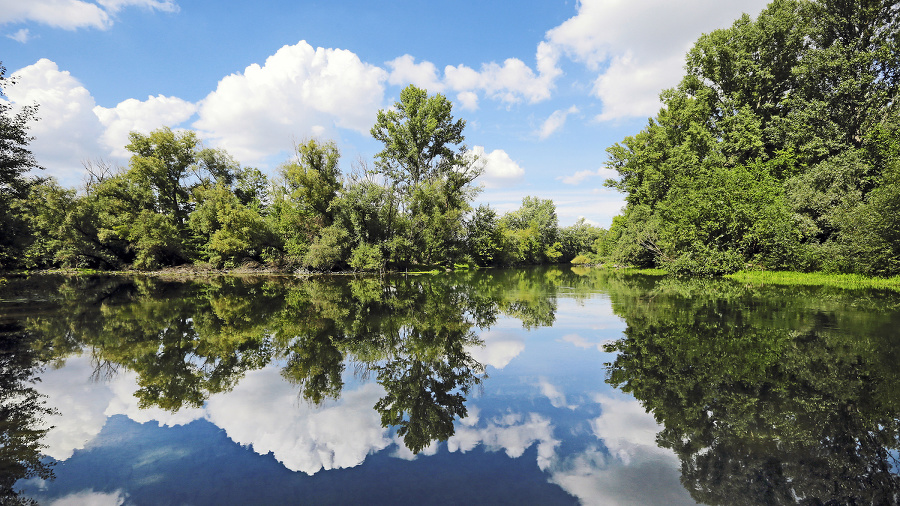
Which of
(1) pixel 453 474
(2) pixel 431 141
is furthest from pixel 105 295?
(2) pixel 431 141

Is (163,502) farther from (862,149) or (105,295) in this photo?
(862,149)

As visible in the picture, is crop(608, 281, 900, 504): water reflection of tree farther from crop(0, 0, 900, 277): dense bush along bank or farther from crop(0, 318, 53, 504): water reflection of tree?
crop(0, 0, 900, 277): dense bush along bank

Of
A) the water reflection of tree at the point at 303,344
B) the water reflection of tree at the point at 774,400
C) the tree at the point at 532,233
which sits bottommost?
the water reflection of tree at the point at 774,400

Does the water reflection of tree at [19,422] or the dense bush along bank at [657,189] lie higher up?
the dense bush along bank at [657,189]

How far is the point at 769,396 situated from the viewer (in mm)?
5738

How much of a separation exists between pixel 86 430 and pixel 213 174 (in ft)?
169

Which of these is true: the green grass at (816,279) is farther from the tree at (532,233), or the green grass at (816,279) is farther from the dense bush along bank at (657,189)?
the tree at (532,233)

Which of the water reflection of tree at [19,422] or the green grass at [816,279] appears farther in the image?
the green grass at [816,279]

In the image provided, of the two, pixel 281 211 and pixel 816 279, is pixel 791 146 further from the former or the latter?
pixel 281 211

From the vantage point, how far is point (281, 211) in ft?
130

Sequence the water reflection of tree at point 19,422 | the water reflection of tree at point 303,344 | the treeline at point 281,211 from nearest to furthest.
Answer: the water reflection of tree at point 19,422, the water reflection of tree at point 303,344, the treeline at point 281,211

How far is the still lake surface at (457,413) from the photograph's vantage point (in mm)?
3855

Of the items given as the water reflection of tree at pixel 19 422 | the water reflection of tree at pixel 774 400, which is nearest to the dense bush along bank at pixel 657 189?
the water reflection of tree at pixel 774 400

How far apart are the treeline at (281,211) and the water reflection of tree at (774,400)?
29.8 metres
